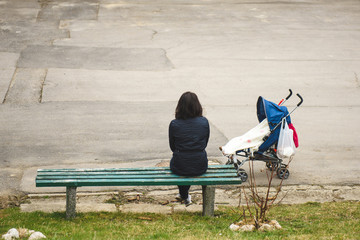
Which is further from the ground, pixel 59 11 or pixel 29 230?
pixel 29 230

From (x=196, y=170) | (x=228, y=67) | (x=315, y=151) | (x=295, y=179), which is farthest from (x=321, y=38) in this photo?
(x=196, y=170)

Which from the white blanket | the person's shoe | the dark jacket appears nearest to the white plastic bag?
the white blanket

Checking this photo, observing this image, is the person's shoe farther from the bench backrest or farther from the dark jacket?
the dark jacket

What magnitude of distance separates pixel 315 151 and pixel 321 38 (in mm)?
9780

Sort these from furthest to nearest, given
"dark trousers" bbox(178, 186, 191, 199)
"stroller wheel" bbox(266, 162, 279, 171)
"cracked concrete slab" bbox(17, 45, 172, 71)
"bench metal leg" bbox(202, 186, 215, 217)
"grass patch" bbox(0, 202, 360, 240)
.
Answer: "cracked concrete slab" bbox(17, 45, 172, 71) < "stroller wheel" bbox(266, 162, 279, 171) < "dark trousers" bbox(178, 186, 191, 199) < "bench metal leg" bbox(202, 186, 215, 217) < "grass patch" bbox(0, 202, 360, 240)

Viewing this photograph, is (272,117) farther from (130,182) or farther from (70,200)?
(70,200)

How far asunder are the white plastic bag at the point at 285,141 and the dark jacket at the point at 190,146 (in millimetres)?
2041

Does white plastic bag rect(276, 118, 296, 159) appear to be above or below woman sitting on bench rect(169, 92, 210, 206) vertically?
below

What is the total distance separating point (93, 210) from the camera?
7477 mm

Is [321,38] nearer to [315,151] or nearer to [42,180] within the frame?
[315,151]

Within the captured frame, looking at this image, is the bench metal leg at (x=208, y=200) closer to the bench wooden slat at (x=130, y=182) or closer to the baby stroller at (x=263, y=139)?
the bench wooden slat at (x=130, y=182)

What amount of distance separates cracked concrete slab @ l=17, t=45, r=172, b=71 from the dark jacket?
328 inches

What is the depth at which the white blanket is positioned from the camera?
28.6ft

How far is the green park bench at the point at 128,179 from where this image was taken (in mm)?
6832
